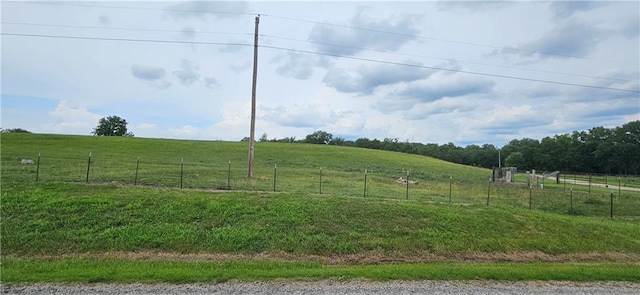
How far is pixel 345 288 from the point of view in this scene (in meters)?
6.62

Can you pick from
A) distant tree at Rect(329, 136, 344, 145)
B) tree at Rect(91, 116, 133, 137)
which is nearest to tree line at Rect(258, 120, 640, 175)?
distant tree at Rect(329, 136, 344, 145)

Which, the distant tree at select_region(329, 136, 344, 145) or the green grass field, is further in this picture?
the distant tree at select_region(329, 136, 344, 145)

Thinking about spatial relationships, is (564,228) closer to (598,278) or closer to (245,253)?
(598,278)

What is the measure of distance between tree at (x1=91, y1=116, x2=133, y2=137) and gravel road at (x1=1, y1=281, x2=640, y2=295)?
109 meters

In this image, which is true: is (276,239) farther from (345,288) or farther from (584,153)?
(584,153)

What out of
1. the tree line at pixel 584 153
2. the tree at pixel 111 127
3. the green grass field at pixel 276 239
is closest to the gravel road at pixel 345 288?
the green grass field at pixel 276 239

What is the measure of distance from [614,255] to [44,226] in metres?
15.5

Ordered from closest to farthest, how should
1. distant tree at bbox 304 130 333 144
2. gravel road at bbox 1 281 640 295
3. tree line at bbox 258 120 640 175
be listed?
gravel road at bbox 1 281 640 295 → tree line at bbox 258 120 640 175 → distant tree at bbox 304 130 333 144

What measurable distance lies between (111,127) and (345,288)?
112133 millimetres

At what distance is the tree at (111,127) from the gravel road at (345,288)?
108572 millimetres

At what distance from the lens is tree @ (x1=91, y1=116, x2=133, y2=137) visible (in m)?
102

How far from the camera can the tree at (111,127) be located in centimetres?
10181

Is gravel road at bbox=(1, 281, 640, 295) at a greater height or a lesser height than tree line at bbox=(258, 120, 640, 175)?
lesser

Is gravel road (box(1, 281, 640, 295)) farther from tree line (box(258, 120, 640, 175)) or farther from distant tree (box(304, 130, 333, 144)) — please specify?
distant tree (box(304, 130, 333, 144))
